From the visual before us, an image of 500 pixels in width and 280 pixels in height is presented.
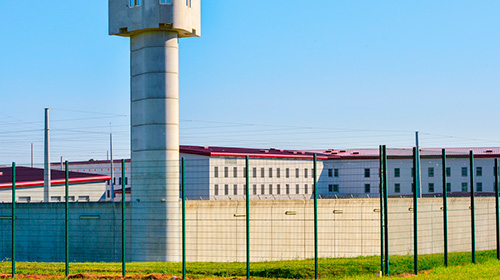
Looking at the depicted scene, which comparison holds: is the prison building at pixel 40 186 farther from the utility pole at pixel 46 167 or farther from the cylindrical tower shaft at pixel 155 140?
the cylindrical tower shaft at pixel 155 140

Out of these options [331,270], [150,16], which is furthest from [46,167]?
[331,270]

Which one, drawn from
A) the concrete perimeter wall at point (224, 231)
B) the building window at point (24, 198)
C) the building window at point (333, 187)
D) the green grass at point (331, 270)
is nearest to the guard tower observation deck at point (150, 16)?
the concrete perimeter wall at point (224, 231)

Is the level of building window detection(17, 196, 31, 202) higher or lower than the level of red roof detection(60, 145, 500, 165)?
lower

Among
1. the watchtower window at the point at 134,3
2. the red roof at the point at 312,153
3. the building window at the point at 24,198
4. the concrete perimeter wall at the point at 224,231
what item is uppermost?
A: the watchtower window at the point at 134,3

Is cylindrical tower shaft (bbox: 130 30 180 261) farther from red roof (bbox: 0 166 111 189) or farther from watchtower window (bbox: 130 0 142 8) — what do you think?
red roof (bbox: 0 166 111 189)

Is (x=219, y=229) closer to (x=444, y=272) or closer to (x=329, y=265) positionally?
(x=329, y=265)

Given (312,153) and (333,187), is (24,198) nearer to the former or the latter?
(312,153)

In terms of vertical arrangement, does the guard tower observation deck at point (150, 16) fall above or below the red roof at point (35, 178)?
above

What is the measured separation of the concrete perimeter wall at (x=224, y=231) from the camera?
1118 inches

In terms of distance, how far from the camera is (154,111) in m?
28.9

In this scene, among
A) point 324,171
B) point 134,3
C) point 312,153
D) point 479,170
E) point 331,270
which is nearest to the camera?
point 331,270

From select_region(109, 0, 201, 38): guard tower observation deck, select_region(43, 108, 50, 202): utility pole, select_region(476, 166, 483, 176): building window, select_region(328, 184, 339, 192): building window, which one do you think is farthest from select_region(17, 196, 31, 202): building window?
select_region(476, 166, 483, 176): building window

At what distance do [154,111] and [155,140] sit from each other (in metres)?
1.32

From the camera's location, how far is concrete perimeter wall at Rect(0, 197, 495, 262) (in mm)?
28391
